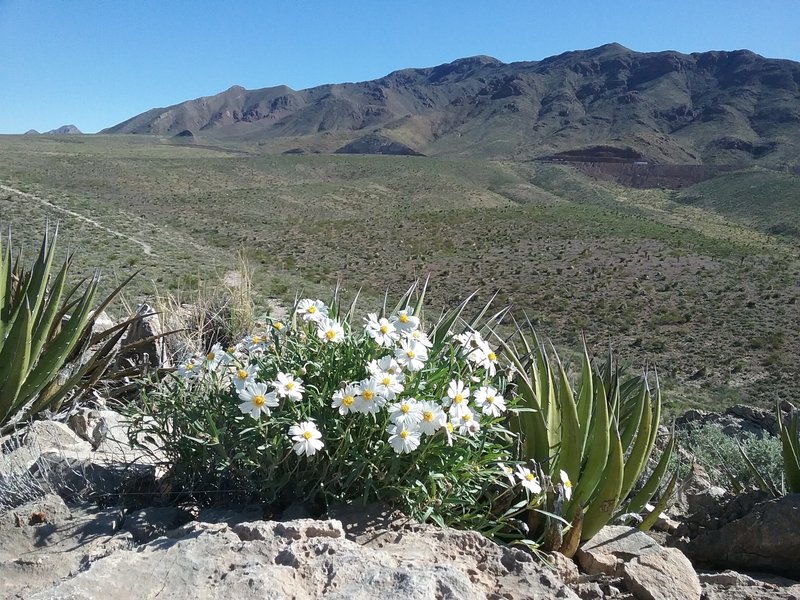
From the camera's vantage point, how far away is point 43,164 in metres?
48.6

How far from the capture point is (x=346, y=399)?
211 cm

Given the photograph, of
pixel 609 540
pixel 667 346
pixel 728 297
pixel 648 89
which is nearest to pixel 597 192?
pixel 728 297

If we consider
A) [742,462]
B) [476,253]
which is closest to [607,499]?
[742,462]

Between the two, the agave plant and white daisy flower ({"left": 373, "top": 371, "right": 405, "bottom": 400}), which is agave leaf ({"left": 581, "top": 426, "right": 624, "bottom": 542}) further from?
the agave plant

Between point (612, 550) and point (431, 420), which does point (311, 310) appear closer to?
point (431, 420)

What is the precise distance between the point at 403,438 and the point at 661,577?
103cm

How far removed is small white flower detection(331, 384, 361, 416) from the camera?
2115 millimetres

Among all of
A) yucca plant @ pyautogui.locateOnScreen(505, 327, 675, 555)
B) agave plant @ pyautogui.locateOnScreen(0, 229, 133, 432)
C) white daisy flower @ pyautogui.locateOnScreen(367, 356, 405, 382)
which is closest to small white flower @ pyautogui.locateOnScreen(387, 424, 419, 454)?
white daisy flower @ pyautogui.locateOnScreen(367, 356, 405, 382)

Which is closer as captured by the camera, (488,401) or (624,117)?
(488,401)

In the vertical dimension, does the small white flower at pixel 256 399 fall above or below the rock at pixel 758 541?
above

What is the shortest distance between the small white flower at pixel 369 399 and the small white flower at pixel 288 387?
20 cm

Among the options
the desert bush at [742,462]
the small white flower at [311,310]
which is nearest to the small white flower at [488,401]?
the small white flower at [311,310]

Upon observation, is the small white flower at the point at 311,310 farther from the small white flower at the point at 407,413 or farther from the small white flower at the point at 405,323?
the small white flower at the point at 407,413

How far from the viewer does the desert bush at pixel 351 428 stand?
2.17 m
